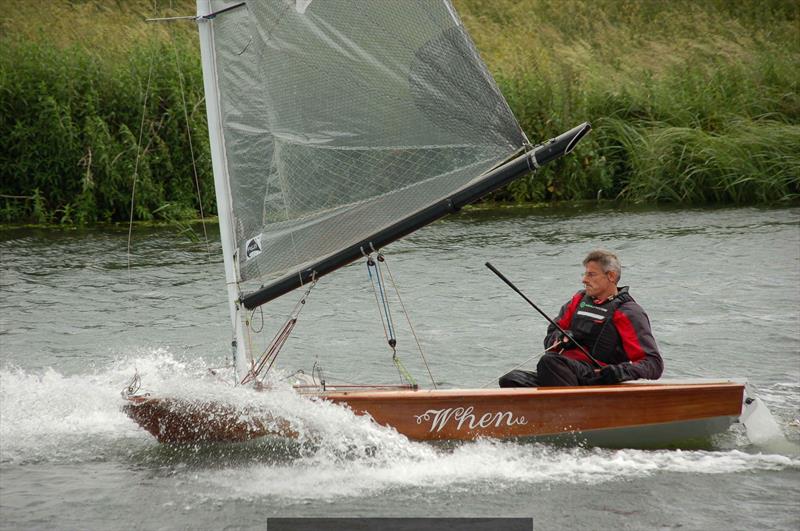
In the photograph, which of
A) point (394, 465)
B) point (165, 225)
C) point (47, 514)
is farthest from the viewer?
point (165, 225)

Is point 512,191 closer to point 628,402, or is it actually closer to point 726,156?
point 726,156

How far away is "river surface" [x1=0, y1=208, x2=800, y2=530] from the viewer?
17.1ft

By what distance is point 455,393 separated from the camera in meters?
5.70

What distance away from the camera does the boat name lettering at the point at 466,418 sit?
5727 mm

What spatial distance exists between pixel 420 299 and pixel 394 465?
14.1 ft

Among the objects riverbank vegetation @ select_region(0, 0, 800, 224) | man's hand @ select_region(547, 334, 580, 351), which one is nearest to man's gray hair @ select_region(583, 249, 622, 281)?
man's hand @ select_region(547, 334, 580, 351)

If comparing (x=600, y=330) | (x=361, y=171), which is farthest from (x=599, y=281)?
(x=361, y=171)

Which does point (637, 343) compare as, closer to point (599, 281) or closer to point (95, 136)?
point (599, 281)

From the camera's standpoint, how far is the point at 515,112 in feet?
46.0

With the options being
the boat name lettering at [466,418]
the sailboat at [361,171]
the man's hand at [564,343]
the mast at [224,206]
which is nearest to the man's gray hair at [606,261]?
the man's hand at [564,343]

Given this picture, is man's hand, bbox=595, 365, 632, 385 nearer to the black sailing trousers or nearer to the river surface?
the black sailing trousers

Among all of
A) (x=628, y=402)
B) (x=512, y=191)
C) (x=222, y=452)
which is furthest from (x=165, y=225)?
(x=628, y=402)

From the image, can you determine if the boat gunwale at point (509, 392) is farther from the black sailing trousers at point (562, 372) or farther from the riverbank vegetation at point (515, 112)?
the riverbank vegetation at point (515, 112)

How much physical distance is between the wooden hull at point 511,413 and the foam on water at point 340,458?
70 millimetres
